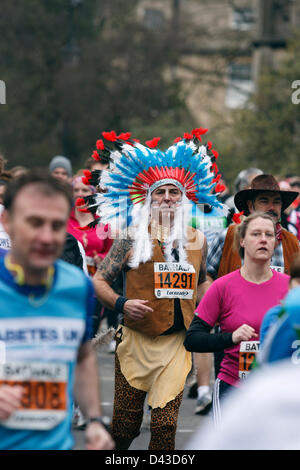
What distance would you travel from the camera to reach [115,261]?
20.4 ft

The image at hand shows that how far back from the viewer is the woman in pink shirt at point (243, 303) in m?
5.35

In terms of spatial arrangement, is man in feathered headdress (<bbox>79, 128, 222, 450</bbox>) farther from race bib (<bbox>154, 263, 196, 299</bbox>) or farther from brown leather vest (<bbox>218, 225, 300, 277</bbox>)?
brown leather vest (<bbox>218, 225, 300, 277</bbox>)

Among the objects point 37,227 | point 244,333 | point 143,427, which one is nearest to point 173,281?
point 244,333

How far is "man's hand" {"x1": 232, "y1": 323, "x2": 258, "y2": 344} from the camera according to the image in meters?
5.07

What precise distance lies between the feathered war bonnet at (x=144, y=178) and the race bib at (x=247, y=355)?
134 cm

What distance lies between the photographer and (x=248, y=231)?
5.52 m

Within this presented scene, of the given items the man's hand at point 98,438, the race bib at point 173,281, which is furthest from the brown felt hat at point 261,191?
the man's hand at point 98,438

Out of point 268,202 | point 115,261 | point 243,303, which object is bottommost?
point 243,303

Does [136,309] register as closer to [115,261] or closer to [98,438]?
[115,261]

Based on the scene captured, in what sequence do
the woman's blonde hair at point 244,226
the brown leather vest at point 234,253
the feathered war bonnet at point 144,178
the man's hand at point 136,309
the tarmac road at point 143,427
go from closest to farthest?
the woman's blonde hair at point 244,226 → the man's hand at point 136,309 → the brown leather vest at point 234,253 → the feathered war bonnet at point 144,178 → the tarmac road at point 143,427

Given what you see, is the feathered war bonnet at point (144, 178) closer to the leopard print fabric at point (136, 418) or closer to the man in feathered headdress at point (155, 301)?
the man in feathered headdress at point (155, 301)

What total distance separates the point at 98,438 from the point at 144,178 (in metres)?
3.37

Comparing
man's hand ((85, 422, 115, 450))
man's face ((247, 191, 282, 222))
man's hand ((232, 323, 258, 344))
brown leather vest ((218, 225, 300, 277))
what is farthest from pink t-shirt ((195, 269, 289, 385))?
man's hand ((85, 422, 115, 450))
